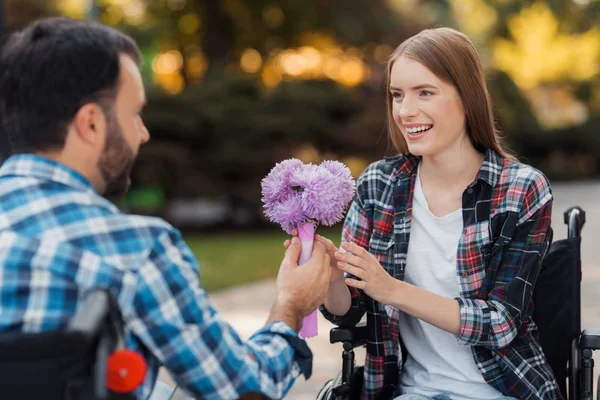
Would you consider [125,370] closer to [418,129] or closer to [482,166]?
[418,129]

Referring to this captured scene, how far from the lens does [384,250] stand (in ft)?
8.45

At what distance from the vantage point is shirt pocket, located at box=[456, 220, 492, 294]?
239cm

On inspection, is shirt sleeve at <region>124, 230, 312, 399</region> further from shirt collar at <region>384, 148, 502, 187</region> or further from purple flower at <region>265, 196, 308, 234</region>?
shirt collar at <region>384, 148, 502, 187</region>

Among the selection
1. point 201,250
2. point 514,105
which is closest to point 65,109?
point 201,250

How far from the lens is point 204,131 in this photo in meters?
14.3

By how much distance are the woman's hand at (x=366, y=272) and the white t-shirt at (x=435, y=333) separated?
12.6 inches

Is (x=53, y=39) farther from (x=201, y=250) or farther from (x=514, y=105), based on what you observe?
(x=514, y=105)

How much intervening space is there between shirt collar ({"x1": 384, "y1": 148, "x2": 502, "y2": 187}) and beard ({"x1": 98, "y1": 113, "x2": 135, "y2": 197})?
1.19m

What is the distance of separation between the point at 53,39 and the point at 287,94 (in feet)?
43.5

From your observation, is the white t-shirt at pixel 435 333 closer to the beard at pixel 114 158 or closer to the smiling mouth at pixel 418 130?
the smiling mouth at pixel 418 130

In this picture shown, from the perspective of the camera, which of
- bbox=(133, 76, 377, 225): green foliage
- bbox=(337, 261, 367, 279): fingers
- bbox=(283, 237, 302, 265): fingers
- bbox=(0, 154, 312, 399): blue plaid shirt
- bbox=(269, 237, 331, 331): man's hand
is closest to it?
bbox=(0, 154, 312, 399): blue plaid shirt

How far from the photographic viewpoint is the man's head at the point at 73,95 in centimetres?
153

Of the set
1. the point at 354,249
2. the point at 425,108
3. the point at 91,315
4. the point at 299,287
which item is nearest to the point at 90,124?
the point at 91,315

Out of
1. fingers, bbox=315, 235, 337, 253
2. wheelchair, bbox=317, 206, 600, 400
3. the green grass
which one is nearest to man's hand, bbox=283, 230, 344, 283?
fingers, bbox=315, 235, 337, 253
